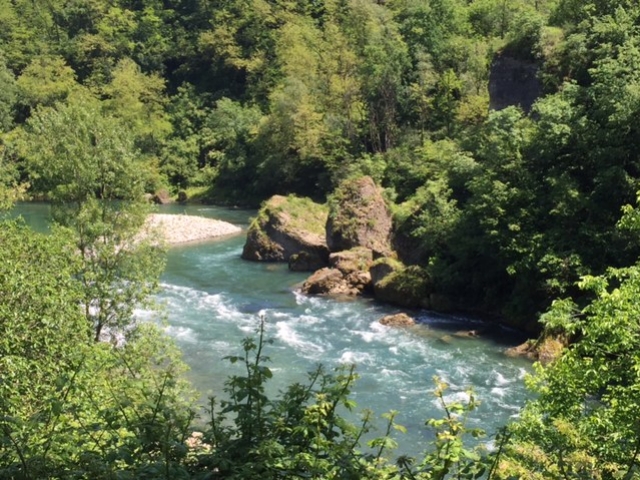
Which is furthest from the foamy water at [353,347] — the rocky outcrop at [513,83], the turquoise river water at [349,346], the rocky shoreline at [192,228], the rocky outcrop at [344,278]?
the rocky outcrop at [513,83]

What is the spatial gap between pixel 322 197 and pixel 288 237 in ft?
50.1

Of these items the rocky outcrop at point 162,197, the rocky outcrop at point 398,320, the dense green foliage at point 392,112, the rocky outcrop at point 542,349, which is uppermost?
the dense green foliage at point 392,112

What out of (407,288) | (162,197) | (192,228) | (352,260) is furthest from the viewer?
(162,197)

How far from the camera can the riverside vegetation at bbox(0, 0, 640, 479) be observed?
205 inches

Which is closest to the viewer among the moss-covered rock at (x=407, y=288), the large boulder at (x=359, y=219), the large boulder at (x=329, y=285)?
the moss-covered rock at (x=407, y=288)

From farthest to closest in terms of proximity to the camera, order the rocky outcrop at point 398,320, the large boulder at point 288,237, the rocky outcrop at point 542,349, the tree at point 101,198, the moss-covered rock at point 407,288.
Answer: the large boulder at point 288,237 < the moss-covered rock at point 407,288 < the rocky outcrop at point 398,320 < the rocky outcrop at point 542,349 < the tree at point 101,198

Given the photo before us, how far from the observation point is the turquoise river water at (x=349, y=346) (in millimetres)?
17688

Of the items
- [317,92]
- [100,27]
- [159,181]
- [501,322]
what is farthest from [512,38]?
[100,27]

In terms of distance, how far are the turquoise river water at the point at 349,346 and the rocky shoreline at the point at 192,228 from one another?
31.0ft

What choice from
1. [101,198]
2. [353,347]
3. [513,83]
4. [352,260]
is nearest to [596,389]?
[353,347]

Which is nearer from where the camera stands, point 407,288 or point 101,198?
point 101,198

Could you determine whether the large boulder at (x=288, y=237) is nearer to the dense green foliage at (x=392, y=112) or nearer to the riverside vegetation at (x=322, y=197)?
the dense green foliage at (x=392, y=112)

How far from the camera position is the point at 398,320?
2453 cm

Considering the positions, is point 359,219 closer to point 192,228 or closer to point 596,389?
point 192,228
